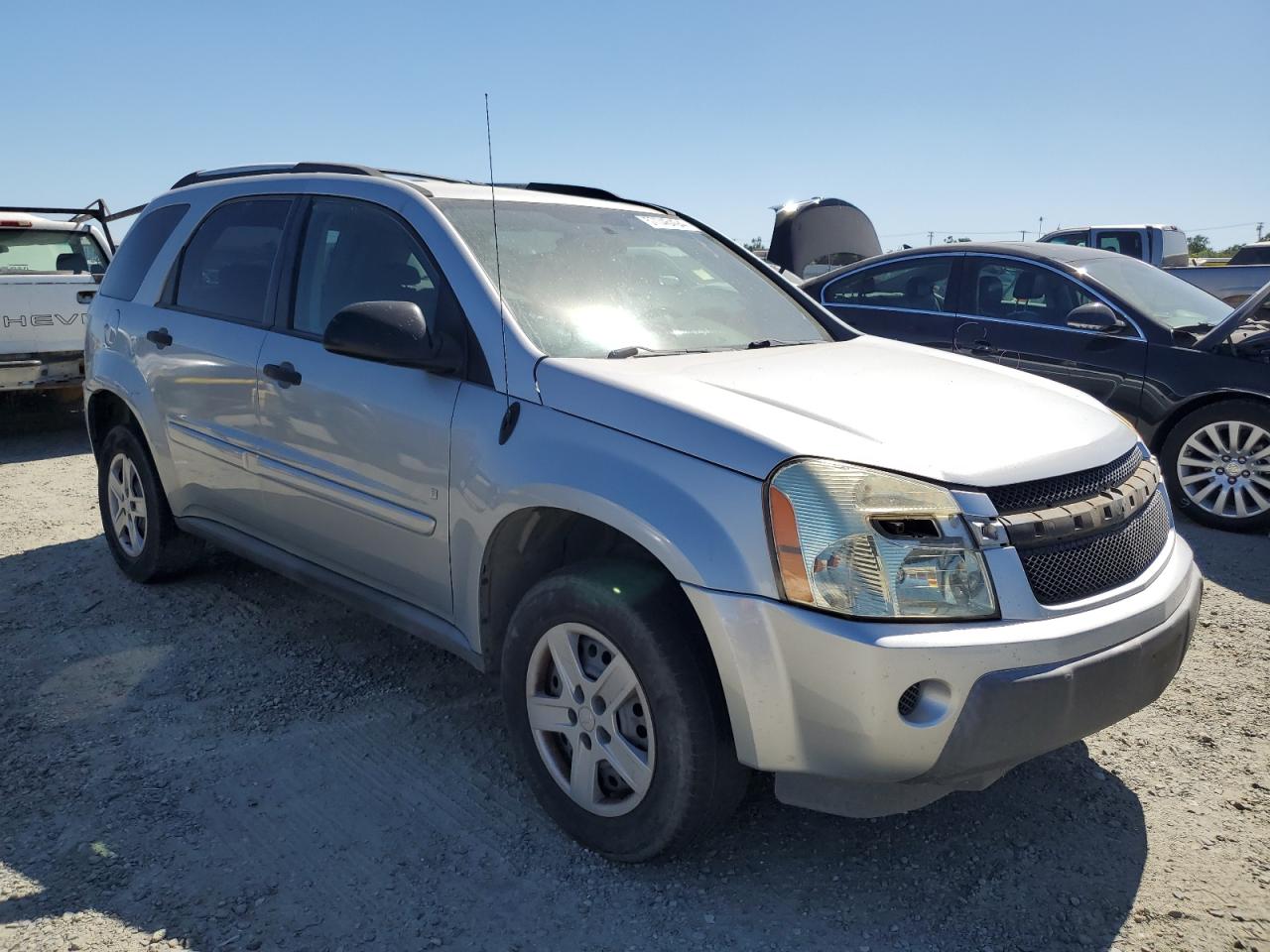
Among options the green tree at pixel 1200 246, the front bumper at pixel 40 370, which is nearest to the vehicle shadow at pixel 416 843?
the front bumper at pixel 40 370

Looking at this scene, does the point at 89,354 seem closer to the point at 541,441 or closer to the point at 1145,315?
the point at 541,441

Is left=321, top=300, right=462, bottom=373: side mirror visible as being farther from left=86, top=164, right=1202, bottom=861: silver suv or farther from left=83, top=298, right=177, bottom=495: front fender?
left=83, top=298, right=177, bottom=495: front fender

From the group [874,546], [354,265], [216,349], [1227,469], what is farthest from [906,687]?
[1227,469]

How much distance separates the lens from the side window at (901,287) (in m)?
7.21

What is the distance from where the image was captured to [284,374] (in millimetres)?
3701

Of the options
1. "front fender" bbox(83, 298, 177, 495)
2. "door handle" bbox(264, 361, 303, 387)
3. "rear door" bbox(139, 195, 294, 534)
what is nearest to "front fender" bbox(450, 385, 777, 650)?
"door handle" bbox(264, 361, 303, 387)

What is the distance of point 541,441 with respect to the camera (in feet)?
9.38

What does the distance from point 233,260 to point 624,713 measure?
2.67 m

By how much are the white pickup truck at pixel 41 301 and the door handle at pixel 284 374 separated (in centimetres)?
522

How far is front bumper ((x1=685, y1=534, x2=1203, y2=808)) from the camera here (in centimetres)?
230

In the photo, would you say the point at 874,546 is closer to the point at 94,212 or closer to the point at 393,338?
the point at 393,338

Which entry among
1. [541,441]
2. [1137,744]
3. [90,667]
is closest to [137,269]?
[90,667]

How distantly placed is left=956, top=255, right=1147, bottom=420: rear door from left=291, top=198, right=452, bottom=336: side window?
4492 millimetres

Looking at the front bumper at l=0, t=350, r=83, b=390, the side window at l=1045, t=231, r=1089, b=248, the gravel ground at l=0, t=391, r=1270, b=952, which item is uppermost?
the side window at l=1045, t=231, r=1089, b=248
